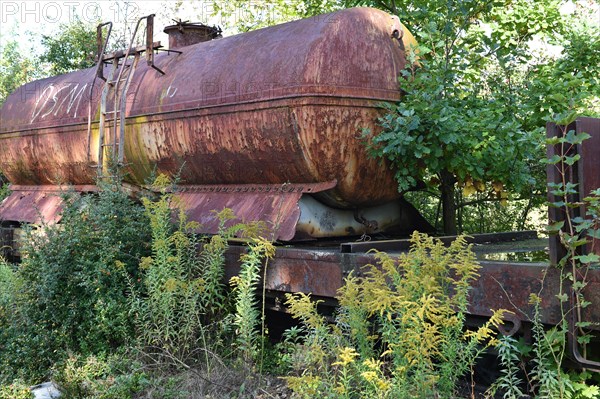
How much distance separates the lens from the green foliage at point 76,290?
5.53 m

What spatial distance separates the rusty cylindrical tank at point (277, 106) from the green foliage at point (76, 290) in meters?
1.07

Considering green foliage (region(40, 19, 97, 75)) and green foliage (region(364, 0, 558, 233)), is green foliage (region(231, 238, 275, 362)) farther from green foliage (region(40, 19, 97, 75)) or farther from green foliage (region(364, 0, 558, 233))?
green foliage (region(40, 19, 97, 75))

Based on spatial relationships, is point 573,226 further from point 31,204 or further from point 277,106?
point 31,204

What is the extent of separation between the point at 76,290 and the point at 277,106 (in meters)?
2.46

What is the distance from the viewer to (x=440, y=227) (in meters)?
8.91

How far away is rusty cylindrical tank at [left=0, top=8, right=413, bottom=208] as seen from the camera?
18.9 ft

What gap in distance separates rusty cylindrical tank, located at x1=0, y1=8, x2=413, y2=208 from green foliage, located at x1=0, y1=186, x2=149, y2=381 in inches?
A: 42.2

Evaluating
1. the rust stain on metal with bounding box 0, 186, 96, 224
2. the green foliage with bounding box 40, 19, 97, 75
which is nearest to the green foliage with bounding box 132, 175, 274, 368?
the rust stain on metal with bounding box 0, 186, 96, 224

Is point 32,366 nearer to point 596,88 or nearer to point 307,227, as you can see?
point 307,227

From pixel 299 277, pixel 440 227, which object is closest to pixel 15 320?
pixel 299 277

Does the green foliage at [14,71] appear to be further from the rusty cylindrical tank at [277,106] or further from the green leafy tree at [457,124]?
the green leafy tree at [457,124]

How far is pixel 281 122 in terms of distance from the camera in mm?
5848

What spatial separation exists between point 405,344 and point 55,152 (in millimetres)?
6553

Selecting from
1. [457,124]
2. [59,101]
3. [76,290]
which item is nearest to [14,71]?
[59,101]
